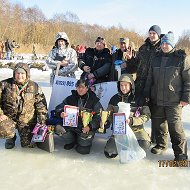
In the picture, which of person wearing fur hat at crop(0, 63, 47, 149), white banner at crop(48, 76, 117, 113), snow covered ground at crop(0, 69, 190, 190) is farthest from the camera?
white banner at crop(48, 76, 117, 113)

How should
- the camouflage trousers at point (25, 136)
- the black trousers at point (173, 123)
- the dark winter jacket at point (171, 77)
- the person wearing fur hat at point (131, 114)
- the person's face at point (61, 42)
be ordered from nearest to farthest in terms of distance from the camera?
the dark winter jacket at point (171, 77), the black trousers at point (173, 123), the person wearing fur hat at point (131, 114), the camouflage trousers at point (25, 136), the person's face at point (61, 42)

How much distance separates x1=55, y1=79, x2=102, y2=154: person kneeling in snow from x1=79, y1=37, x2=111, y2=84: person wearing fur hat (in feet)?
2.19

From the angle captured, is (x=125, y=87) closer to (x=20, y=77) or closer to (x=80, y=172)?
(x=80, y=172)

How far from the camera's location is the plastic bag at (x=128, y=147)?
3.52 metres

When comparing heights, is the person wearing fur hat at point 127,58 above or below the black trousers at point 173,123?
above

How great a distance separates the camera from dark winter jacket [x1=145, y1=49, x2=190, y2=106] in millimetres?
3428

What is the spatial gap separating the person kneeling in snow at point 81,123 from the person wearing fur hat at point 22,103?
315mm

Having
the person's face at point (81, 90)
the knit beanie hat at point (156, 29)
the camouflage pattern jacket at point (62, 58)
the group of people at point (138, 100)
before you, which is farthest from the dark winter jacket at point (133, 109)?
the camouflage pattern jacket at point (62, 58)

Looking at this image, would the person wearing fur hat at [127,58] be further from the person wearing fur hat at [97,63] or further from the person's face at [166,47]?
the person's face at [166,47]

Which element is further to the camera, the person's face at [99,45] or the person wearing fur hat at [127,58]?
the person's face at [99,45]

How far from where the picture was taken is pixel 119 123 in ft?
11.7

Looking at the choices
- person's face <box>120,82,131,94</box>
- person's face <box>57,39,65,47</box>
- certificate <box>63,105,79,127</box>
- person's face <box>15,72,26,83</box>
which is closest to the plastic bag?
person's face <box>120,82,131,94</box>

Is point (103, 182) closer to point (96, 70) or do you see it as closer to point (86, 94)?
point (86, 94)
